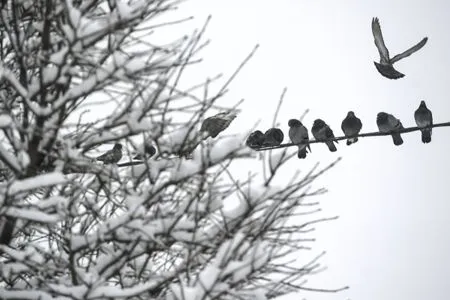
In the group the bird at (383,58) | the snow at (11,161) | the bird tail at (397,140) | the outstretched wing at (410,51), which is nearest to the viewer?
the snow at (11,161)

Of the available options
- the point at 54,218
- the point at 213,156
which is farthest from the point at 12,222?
the point at 213,156

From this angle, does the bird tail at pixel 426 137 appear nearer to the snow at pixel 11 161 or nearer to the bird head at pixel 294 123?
the bird head at pixel 294 123

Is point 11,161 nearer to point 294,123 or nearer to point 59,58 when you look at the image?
point 59,58

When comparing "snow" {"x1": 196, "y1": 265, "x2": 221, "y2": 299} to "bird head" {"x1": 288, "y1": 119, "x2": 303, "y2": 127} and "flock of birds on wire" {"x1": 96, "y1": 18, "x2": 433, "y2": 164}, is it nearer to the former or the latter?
"flock of birds on wire" {"x1": 96, "y1": 18, "x2": 433, "y2": 164}

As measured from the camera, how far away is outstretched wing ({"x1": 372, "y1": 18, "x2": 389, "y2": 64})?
9242 mm

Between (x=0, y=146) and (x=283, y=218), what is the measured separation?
1.84 metres

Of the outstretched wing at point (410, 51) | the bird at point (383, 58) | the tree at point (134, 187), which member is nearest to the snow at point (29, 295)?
the tree at point (134, 187)

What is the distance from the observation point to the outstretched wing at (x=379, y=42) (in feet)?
30.3

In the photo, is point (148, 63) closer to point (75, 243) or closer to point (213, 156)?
point (213, 156)

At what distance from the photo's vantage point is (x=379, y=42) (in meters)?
9.30

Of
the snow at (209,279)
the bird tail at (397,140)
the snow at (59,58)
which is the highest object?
the bird tail at (397,140)

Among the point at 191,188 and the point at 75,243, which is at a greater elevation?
the point at 191,188

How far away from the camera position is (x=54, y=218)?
8.30 ft

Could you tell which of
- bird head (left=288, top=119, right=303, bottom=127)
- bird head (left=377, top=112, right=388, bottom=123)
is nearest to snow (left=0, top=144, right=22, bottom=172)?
bird head (left=288, top=119, right=303, bottom=127)
